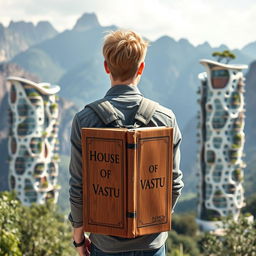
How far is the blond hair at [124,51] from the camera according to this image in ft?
8.35

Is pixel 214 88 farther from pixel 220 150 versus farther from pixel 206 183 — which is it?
pixel 206 183

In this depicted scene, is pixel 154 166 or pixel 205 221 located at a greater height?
pixel 154 166

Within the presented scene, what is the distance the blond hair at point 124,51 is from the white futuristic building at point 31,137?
38.2m

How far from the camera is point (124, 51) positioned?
2.55 m

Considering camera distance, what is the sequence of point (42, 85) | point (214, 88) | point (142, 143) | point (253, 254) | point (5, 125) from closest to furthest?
point (142, 143) < point (253, 254) < point (214, 88) < point (42, 85) < point (5, 125)

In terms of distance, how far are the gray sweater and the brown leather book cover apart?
63mm

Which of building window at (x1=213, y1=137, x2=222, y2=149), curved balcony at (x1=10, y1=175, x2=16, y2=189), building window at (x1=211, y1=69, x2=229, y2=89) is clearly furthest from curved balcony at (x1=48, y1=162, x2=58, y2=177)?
building window at (x1=211, y1=69, x2=229, y2=89)

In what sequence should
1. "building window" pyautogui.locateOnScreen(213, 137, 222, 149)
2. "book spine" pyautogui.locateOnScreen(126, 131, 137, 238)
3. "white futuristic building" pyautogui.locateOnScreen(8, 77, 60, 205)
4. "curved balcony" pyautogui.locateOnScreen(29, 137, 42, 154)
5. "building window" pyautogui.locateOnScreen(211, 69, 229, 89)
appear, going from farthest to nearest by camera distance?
"curved balcony" pyautogui.locateOnScreen(29, 137, 42, 154)
"white futuristic building" pyautogui.locateOnScreen(8, 77, 60, 205)
"building window" pyautogui.locateOnScreen(213, 137, 222, 149)
"building window" pyautogui.locateOnScreen(211, 69, 229, 89)
"book spine" pyautogui.locateOnScreen(126, 131, 137, 238)

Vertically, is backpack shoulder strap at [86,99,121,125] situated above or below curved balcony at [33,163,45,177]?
above

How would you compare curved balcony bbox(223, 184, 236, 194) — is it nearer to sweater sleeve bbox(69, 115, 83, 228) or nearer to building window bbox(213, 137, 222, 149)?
building window bbox(213, 137, 222, 149)

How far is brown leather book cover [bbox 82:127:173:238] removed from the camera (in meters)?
2.48

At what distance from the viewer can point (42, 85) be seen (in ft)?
139

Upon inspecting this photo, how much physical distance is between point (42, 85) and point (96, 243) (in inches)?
1602

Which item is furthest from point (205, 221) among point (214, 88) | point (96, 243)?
point (96, 243)
